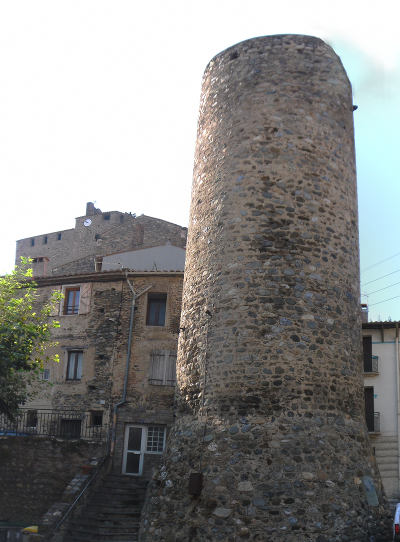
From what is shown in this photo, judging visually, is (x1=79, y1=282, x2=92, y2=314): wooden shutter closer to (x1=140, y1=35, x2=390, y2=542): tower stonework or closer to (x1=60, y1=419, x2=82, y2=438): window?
(x1=60, y1=419, x2=82, y2=438): window

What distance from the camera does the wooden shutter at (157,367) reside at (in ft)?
57.3

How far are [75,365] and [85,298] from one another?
2.16 meters

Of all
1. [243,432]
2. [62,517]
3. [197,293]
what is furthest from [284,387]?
[62,517]

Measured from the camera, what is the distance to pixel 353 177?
11398 millimetres

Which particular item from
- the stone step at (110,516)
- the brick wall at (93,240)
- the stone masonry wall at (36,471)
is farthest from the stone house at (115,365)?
the brick wall at (93,240)

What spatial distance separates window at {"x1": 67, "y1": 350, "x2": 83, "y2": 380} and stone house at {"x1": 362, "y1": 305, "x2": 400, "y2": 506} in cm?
891

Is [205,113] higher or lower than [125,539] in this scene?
higher

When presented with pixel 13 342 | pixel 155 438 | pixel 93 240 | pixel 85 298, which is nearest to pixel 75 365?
pixel 85 298

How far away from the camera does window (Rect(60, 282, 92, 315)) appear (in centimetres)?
1911

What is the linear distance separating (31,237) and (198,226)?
29.3 m

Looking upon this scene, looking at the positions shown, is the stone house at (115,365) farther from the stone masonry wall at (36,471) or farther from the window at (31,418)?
the stone masonry wall at (36,471)

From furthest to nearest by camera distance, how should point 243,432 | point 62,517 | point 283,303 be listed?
point 62,517 < point 283,303 < point 243,432

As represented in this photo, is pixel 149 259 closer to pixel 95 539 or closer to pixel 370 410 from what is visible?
pixel 370 410

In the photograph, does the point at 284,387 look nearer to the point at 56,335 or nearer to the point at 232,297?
the point at 232,297
